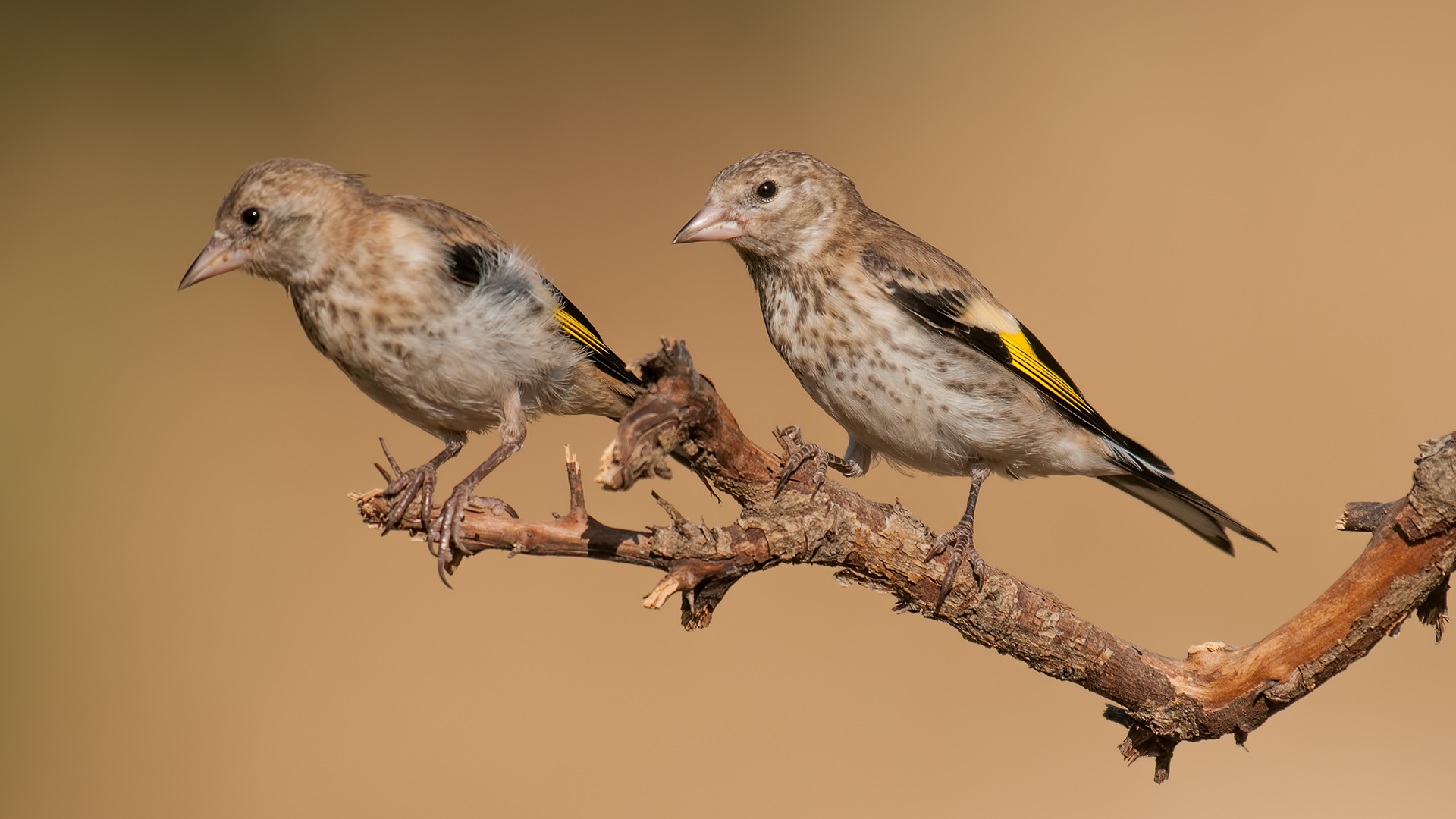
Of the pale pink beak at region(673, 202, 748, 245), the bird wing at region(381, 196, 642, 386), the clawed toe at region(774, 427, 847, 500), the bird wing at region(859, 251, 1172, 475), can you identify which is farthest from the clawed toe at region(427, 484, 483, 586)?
the bird wing at region(859, 251, 1172, 475)

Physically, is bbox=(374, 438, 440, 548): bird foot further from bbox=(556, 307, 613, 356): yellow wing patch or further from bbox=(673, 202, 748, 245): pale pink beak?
bbox=(673, 202, 748, 245): pale pink beak

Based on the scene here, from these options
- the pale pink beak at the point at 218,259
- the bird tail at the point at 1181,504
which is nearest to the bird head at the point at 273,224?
the pale pink beak at the point at 218,259

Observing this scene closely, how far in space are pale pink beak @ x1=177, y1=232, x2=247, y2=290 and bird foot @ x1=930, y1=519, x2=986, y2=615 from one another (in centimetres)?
197

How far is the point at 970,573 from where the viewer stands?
104 inches

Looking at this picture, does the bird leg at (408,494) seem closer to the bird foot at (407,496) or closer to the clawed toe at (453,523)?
the bird foot at (407,496)

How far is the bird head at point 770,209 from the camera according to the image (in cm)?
316

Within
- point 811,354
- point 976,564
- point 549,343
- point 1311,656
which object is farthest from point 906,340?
point 1311,656

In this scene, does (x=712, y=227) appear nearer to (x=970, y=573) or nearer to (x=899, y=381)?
(x=899, y=381)

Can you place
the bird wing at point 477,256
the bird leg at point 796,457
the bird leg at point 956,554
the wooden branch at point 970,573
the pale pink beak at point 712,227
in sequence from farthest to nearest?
1. the pale pink beak at point 712,227
2. the bird wing at point 477,256
3. the bird leg at point 956,554
4. the bird leg at point 796,457
5. the wooden branch at point 970,573

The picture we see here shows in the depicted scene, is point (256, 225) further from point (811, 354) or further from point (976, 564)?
point (976, 564)

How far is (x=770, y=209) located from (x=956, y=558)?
1.23 metres

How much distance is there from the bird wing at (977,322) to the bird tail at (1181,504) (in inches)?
2.4

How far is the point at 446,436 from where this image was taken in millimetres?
3158

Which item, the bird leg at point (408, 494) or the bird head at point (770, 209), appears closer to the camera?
the bird leg at point (408, 494)
